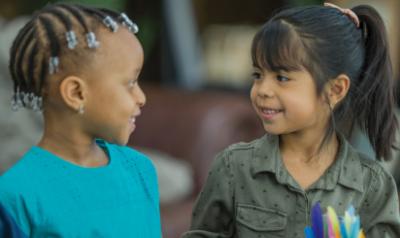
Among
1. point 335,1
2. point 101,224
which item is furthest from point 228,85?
point 101,224

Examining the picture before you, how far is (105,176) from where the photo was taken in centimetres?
168

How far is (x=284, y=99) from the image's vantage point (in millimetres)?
1804

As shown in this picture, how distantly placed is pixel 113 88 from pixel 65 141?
0.15 m

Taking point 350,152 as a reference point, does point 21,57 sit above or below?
above

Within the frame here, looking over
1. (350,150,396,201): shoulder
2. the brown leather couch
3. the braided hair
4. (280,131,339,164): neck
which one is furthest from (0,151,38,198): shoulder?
the brown leather couch

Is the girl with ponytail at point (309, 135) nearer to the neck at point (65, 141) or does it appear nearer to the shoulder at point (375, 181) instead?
the shoulder at point (375, 181)

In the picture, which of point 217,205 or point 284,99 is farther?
point 217,205

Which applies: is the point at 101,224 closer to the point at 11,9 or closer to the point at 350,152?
the point at 350,152

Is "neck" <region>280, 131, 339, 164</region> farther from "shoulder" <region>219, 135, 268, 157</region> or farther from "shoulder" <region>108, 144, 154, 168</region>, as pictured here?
"shoulder" <region>108, 144, 154, 168</region>

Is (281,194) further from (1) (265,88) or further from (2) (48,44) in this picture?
(2) (48,44)

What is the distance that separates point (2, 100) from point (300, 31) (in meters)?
2.49

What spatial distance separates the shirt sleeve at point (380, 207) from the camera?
1.86 meters

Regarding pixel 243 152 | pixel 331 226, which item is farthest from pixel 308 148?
pixel 331 226

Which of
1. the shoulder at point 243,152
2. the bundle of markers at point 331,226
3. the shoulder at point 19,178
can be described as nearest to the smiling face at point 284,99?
the shoulder at point 243,152
